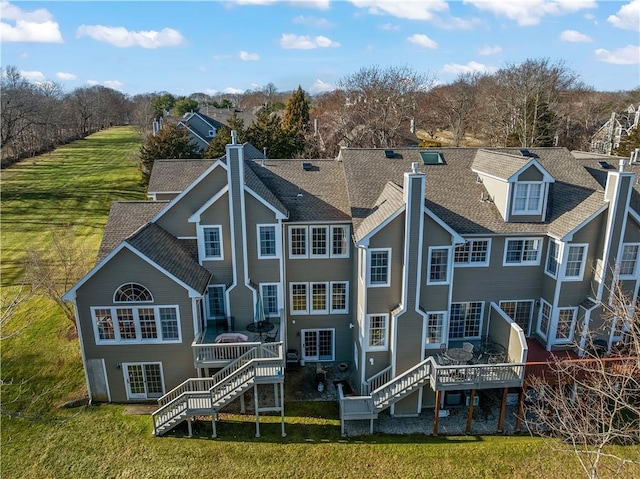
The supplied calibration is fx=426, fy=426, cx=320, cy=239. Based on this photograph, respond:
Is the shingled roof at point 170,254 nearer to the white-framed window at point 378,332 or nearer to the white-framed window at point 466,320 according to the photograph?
the white-framed window at point 378,332

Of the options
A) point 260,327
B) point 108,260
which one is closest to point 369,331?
point 260,327

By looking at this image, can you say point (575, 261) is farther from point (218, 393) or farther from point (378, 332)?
point (218, 393)

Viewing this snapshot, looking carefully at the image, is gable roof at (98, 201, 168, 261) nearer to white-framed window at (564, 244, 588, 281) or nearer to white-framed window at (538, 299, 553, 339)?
white-framed window at (538, 299, 553, 339)

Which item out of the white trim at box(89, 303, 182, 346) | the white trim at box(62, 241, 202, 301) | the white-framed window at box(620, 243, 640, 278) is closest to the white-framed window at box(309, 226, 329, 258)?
the white trim at box(62, 241, 202, 301)

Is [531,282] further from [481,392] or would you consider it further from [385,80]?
[385,80]

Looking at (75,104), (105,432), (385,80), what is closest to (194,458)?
(105,432)

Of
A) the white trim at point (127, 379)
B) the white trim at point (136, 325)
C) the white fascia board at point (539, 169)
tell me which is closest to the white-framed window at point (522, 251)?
the white fascia board at point (539, 169)
